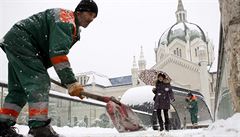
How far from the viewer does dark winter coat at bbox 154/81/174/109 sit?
23.5 feet

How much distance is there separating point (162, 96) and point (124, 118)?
2.26 m

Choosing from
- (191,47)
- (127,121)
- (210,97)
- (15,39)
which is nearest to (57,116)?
(127,121)

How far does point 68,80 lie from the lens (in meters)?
2.97

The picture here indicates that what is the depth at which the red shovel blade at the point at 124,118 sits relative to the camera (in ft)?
16.2

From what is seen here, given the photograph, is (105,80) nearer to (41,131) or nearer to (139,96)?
(139,96)

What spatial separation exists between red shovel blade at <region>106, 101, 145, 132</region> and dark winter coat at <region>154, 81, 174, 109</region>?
74.9 inches

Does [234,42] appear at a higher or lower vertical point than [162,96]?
higher

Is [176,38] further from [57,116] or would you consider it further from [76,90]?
[76,90]

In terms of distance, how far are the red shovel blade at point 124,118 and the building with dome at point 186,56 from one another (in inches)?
1817

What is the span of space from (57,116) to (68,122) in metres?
0.84

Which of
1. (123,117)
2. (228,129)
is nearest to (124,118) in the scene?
(123,117)

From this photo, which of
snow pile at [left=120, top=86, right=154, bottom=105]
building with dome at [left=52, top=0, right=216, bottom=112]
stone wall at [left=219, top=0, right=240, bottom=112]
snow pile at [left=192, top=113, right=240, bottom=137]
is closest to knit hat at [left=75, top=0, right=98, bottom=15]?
stone wall at [left=219, top=0, right=240, bottom=112]

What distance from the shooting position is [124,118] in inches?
202

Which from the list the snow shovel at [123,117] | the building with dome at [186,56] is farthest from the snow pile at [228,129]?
the building with dome at [186,56]
